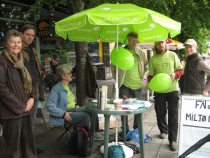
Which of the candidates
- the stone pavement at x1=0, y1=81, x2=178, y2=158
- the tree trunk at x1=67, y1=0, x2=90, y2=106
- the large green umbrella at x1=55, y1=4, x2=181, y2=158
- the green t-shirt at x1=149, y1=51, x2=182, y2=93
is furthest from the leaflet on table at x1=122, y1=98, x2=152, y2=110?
the tree trunk at x1=67, y1=0, x2=90, y2=106

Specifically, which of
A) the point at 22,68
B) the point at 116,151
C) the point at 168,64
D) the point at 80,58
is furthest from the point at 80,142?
the point at 80,58

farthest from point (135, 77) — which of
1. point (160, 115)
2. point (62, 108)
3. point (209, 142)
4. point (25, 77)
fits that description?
point (25, 77)

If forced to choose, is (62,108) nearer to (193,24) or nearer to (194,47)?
(194,47)

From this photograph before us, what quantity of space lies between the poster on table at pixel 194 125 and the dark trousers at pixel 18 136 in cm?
204

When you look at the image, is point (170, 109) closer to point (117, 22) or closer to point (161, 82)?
point (161, 82)

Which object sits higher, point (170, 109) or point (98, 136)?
point (170, 109)

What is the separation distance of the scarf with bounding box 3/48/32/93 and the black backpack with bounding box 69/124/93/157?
1.03 m

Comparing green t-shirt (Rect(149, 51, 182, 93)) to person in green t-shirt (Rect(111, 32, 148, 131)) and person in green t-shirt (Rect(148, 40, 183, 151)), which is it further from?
person in green t-shirt (Rect(111, 32, 148, 131))

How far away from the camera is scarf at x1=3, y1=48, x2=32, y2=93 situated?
2916mm

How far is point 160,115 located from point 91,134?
1.32 m

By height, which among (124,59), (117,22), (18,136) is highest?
(117,22)

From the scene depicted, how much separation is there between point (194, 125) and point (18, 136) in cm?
229

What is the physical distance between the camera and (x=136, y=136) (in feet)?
14.2

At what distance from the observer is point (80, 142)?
3.68 m
